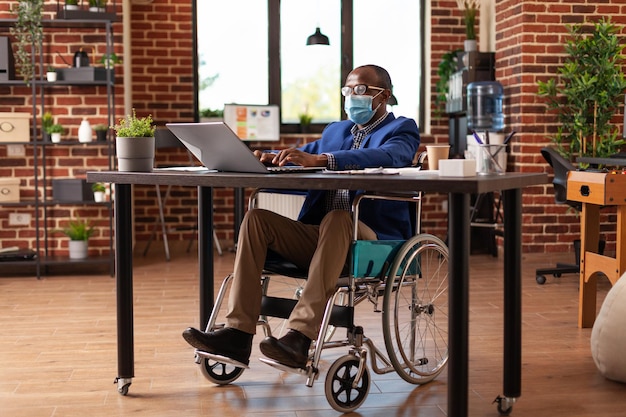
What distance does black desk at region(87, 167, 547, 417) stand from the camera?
2.39 meters

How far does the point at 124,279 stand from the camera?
3.04 meters

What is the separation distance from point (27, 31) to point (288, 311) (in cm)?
373

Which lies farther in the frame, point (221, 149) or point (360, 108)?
point (360, 108)

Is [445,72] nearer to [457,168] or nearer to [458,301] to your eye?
[457,168]

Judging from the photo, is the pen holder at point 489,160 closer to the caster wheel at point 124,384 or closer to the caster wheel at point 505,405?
the caster wheel at point 505,405

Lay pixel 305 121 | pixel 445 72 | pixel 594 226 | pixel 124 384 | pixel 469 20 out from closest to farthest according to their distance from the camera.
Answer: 1. pixel 124 384
2. pixel 594 226
3. pixel 469 20
4. pixel 445 72
5. pixel 305 121

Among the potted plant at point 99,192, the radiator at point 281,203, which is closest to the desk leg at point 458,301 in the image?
the radiator at point 281,203

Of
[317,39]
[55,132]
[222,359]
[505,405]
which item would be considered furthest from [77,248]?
[505,405]

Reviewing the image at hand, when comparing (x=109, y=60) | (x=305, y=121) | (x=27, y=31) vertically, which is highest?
(x=27, y=31)

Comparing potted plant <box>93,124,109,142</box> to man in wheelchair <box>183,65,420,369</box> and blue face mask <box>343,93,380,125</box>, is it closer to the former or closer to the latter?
man in wheelchair <box>183,65,420,369</box>

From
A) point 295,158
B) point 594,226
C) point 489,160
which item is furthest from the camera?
point 594,226

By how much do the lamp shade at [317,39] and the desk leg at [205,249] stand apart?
13.2 ft

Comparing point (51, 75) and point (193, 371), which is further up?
point (51, 75)

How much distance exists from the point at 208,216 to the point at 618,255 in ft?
6.32
